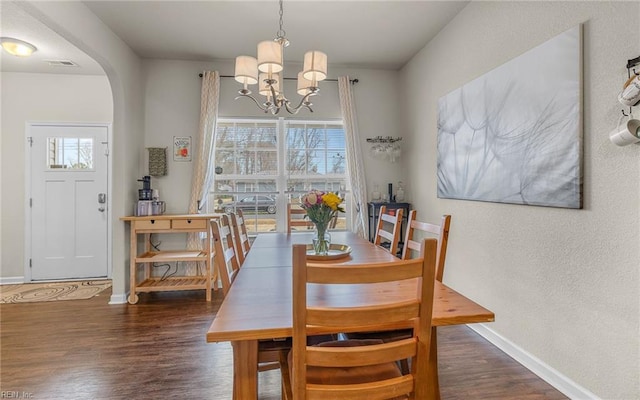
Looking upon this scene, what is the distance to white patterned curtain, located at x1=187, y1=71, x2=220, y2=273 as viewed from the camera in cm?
368

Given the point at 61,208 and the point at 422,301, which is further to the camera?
the point at 61,208

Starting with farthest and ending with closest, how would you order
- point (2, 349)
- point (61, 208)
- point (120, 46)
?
1. point (61, 208)
2. point (120, 46)
3. point (2, 349)

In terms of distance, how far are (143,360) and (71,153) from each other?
3189 mm

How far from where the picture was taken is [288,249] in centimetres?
217

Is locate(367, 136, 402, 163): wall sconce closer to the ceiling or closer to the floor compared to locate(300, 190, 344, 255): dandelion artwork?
closer to the ceiling


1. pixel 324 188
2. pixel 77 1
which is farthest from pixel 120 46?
pixel 324 188

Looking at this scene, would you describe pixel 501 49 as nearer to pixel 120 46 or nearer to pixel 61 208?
pixel 120 46

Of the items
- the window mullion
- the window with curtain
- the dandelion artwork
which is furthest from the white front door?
the dandelion artwork

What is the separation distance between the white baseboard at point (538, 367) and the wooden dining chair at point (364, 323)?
136 cm

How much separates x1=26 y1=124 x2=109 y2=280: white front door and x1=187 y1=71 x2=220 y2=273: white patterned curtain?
1340mm

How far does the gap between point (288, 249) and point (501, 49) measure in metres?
2.13

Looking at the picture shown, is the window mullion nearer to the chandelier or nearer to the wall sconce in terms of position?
the wall sconce

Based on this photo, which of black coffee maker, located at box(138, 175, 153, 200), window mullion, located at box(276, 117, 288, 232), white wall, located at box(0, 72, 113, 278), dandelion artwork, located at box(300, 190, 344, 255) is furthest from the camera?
window mullion, located at box(276, 117, 288, 232)

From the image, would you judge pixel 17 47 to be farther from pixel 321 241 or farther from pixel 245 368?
pixel 245 368
